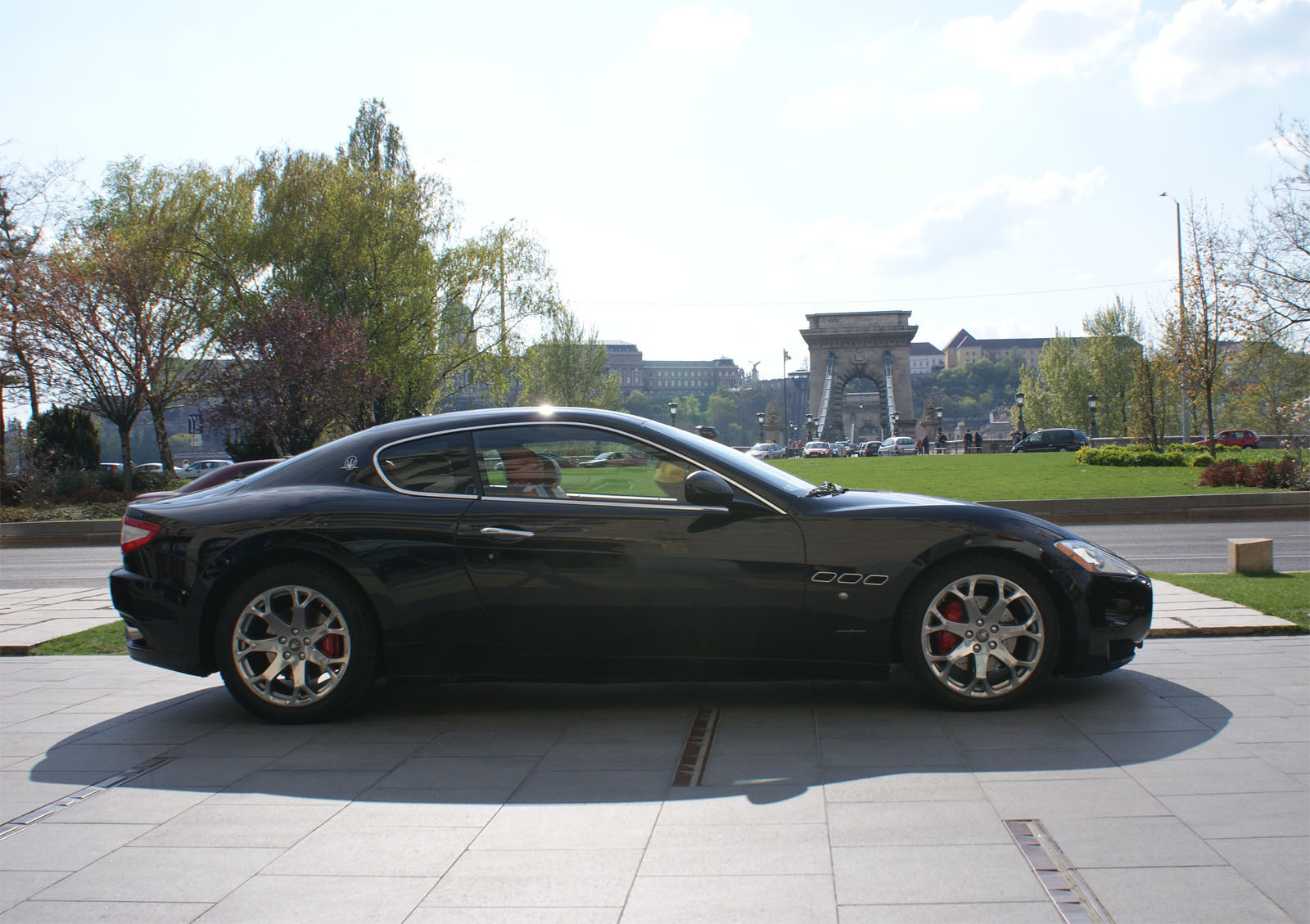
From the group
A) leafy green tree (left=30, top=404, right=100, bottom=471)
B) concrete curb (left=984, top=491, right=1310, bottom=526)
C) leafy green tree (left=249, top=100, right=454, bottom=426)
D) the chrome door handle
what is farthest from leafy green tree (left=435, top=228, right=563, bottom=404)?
the chrome door handle

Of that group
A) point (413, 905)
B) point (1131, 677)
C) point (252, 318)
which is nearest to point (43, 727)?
point (413, 905)

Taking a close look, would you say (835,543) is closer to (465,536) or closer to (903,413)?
(465,536)

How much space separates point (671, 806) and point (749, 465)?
6.26 feet

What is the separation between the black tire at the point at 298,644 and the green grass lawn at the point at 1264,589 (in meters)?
5.43

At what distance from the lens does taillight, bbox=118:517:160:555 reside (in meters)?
4.98

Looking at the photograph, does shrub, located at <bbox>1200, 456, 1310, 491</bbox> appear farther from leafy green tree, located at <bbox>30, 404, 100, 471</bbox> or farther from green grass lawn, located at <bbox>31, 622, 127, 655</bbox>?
leafy green tree, located at <bbox>30, 404, 100, 471</bbox>

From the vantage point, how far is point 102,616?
823cm

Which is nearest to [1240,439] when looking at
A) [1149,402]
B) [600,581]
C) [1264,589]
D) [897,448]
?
[1149,402]

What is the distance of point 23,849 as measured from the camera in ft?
11.0

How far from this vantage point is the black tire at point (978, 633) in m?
4.61

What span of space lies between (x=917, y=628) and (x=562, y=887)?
2.25m

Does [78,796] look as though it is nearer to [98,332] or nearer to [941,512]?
[941,512]

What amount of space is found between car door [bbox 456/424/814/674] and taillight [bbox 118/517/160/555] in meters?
1.55

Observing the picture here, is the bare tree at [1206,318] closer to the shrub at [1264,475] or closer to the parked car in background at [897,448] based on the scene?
the shrub at [1264,475]
